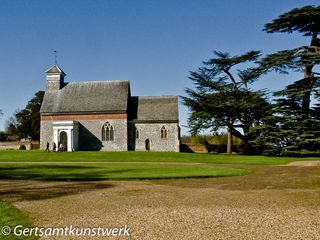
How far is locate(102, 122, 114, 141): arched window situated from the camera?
45750mm

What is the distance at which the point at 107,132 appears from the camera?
45844 mm

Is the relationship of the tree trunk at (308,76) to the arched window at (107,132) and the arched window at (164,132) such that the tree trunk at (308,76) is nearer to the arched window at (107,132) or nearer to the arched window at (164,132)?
the arched window at (164,132)

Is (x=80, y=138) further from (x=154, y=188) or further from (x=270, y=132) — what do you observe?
(x=154, y=188)

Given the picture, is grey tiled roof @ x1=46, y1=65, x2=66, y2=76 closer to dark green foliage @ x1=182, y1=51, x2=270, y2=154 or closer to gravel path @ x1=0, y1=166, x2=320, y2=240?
dark green foliage @ x1=182, y1=51, x2=270, y2=154

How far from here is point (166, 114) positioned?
4562 cm

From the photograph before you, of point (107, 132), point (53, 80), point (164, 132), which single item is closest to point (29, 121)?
point (53, 80)

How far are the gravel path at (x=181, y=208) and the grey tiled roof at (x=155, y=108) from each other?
1242 inches

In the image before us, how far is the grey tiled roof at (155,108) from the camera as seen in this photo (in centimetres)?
4550

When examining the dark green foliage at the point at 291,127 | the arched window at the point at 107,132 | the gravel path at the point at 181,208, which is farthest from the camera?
the arched window at the point at 107,132

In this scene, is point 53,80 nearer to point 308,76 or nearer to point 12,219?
point 308,76

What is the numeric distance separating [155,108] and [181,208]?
37684 mm

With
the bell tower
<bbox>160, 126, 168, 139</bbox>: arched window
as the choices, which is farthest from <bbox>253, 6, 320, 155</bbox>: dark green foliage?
the bell tower

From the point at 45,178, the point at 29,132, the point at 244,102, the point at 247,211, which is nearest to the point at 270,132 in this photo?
the point at 244,102

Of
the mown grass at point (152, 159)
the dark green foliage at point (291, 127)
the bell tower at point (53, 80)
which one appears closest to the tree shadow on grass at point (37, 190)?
the mown grass at point (152, 159)
